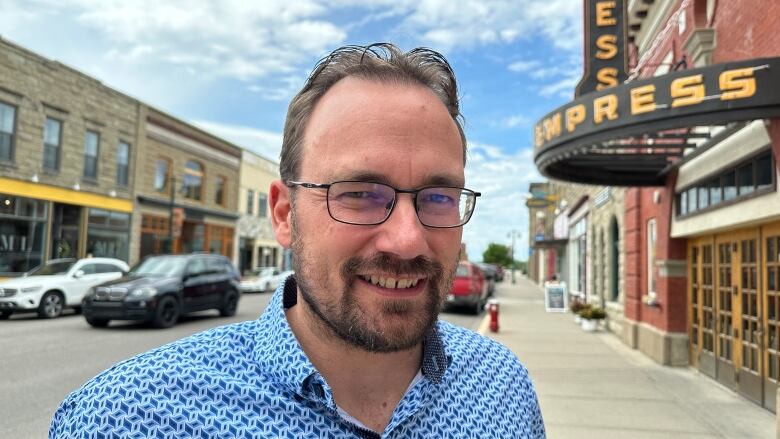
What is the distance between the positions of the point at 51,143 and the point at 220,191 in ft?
46.0

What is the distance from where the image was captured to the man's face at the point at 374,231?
1.38 meters

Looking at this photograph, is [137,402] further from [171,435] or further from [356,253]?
[356,253]

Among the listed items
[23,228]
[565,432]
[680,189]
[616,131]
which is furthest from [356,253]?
[23,228]

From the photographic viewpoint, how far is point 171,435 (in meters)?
1.23

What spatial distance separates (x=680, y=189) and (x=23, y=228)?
20.1m

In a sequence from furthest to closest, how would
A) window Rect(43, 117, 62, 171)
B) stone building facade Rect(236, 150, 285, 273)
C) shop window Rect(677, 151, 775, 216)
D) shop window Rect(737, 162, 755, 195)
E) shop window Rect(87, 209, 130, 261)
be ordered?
stone building facade Rect(236, 150, 285, 273) < shop window Rect(87, 209, 130, 261) < window Rect(43, 117, 62, 171) < shop window Rect(737, 162, 755, 195) < shop window Rect(677, 151, 775, 216)

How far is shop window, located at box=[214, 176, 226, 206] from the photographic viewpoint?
3379 cm

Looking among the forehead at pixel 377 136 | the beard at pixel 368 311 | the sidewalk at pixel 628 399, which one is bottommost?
the sidewalk at pixel 628 399

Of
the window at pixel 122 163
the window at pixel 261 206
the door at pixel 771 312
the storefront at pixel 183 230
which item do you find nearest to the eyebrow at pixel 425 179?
the door at pixel 771 312

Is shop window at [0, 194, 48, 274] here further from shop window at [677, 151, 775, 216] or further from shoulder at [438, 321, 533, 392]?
shoulder at [438, 321, 533, 392]

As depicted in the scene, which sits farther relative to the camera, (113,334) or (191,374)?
(113,334)

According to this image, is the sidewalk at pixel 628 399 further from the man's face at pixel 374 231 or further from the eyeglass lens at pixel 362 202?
the eyeglass lens at pixel 362 202

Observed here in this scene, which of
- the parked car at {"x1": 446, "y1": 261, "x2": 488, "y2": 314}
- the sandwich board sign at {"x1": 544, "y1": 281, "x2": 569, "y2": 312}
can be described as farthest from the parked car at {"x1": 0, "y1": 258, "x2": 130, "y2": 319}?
the sandwich board sign at {"x1": 544, "y1": 281, "x2": 569, "y2": 312}

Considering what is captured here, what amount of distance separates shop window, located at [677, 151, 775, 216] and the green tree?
334 feet
